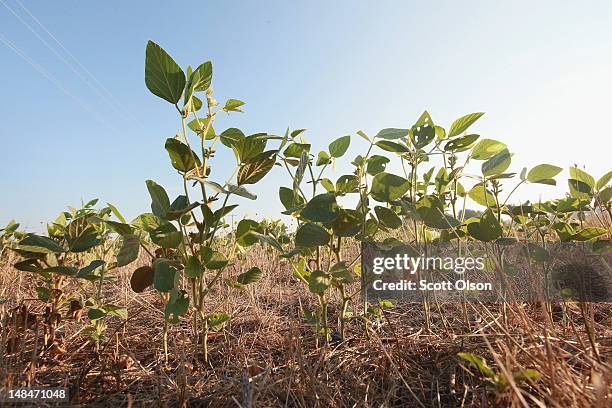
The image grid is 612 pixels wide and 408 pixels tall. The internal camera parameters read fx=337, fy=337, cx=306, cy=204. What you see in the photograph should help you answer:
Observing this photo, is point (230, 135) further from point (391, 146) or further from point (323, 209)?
point (391, 146)

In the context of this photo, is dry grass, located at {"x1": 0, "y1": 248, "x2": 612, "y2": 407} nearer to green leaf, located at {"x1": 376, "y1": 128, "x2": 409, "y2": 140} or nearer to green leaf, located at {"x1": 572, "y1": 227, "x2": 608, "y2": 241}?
green leaf, located at {"x1": 572, "y1": 227, "x2": 608, "y2": 241}

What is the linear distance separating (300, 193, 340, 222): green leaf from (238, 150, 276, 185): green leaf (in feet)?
0.57

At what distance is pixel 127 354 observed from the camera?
4.04 ft

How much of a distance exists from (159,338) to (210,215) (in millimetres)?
807

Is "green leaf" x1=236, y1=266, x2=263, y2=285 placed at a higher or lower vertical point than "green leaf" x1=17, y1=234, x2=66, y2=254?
lower

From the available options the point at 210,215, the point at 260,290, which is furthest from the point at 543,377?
the point at 260,290

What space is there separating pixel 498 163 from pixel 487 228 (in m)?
0.22

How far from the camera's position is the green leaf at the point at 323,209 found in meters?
0.96

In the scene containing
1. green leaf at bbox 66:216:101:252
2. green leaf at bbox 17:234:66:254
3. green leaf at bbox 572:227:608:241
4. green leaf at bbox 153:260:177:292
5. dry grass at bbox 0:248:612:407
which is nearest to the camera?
dry grass at bbox 0:248:612:407


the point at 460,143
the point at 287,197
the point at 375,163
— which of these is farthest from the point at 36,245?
the point at 460,143

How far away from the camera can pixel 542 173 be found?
118 cm

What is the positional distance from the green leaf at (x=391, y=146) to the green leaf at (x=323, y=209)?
1.14ft

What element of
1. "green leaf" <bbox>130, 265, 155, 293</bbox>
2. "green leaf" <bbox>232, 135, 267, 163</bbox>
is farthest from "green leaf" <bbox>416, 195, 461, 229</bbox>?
"green leaf" <bbox>130, 265, 155, 293</bbox>

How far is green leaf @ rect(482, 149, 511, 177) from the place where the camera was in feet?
3.62
